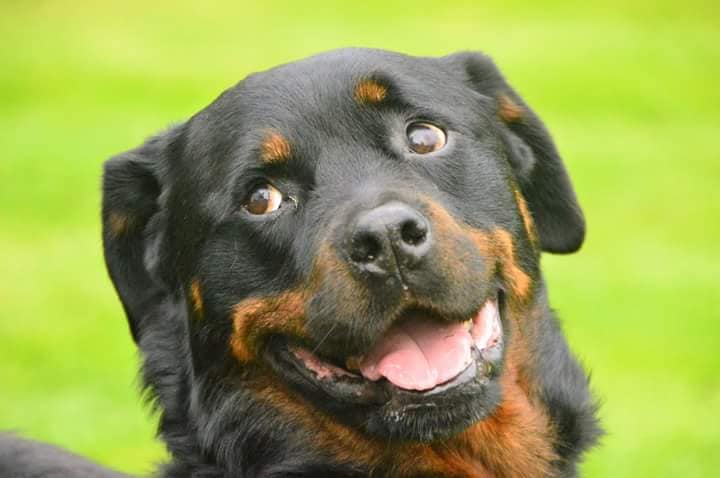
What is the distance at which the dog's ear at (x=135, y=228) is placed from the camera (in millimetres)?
5117

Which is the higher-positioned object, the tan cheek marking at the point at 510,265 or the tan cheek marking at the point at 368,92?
the tan cheek marking at the point at 368,92

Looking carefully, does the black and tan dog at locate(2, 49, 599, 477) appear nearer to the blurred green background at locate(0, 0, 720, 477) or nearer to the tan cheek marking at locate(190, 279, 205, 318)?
the tan cheek marking at locate(190, 279, 205, 318)

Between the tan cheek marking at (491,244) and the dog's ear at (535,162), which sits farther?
the dog's ear at (535,162)

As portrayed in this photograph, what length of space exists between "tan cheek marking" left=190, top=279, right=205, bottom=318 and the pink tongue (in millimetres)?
684

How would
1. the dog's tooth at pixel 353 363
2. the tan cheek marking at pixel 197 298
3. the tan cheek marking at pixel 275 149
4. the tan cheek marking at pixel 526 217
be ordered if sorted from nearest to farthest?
the dog's tooth at pixel 353 363 → the tan cheek marking at pixel 275 149 → the tan cheek marking at pixel 197 298 → the tan cheek marking at pixel 526 217

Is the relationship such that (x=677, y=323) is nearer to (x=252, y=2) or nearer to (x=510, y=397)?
(x=510, y=397)

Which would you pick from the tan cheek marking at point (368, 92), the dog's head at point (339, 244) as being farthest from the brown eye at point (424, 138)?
the tan cheek marking at point (368, 92)

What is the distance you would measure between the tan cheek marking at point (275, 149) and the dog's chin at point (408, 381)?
2.00ft

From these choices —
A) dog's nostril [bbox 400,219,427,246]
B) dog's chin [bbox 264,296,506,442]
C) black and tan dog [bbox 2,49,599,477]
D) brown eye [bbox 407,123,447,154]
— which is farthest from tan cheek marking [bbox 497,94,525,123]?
dog's nostril [bbox 400,219,427,246]

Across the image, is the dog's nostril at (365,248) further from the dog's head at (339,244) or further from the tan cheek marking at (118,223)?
the tan cheek marking at (118,223)

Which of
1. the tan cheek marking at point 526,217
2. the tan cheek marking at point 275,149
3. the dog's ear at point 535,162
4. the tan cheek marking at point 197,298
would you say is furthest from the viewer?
the dog's ear at point 535,162

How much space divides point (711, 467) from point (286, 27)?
52.7 feet

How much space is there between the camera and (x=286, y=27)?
2281cm

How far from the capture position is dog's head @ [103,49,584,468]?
4332 mm
